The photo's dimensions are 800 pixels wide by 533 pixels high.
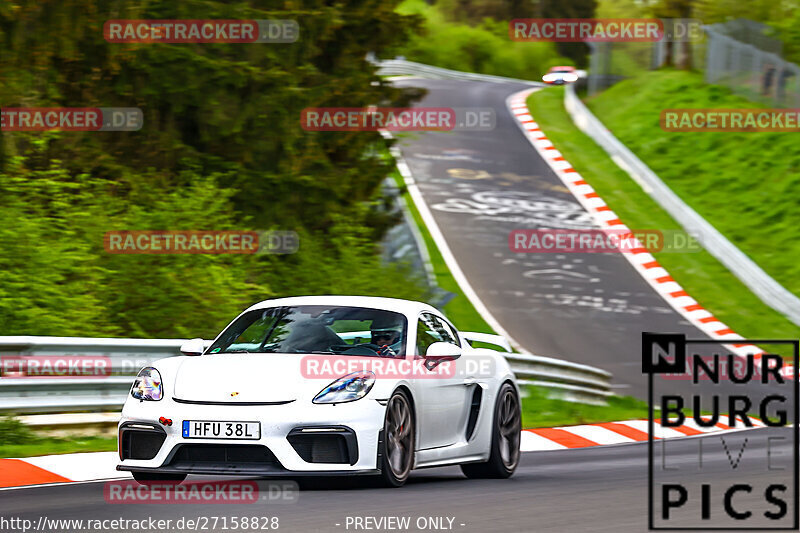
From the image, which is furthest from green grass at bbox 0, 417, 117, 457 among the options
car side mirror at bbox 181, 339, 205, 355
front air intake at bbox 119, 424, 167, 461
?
front air intake at bbox 119, 424, 167, 461

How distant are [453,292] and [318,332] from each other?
55.3 ft

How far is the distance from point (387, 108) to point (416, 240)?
274 inches

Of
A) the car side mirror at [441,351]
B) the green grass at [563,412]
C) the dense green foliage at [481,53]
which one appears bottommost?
the green grass at [563,412]

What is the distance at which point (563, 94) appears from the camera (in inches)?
1976

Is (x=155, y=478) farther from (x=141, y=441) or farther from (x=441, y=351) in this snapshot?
(x=441, y=351)

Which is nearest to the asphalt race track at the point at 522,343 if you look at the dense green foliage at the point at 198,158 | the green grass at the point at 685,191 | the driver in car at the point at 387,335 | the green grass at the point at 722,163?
the driver in car at the point at 387,335

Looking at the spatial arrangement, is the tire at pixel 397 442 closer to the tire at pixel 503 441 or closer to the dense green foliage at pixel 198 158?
the tire at pixel 503 441

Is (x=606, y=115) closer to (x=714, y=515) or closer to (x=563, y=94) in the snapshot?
(x=563, y=94)

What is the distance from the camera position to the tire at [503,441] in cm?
988

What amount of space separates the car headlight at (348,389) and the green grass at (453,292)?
40.6ft

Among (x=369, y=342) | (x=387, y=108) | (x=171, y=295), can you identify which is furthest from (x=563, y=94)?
(x=369, y=342)

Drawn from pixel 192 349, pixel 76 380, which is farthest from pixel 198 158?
pixel 192 349

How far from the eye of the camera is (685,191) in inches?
1400

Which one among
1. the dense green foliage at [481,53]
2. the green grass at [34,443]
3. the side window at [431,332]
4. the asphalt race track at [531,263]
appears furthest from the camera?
the dense green foliage at [481,53]
